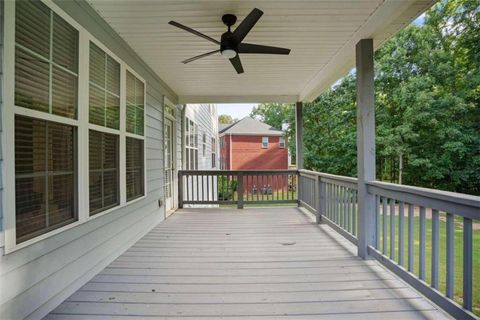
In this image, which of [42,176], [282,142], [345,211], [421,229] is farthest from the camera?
[282,142]

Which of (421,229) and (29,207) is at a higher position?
(29,207)

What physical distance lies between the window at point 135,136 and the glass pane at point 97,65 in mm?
706

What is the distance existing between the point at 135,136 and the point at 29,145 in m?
2.01

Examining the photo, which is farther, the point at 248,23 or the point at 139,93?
the point at 139,93

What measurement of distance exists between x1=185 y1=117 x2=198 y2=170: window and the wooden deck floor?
148 inches

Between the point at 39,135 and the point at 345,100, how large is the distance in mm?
13532

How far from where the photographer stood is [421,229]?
2.29 metres

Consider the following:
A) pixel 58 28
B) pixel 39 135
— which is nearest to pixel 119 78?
pixel 58 28

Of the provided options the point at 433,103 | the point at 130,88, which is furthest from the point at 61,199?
the point at 433,103

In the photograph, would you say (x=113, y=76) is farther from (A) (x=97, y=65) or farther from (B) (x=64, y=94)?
(B) (x=64, y=94)

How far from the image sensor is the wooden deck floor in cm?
215

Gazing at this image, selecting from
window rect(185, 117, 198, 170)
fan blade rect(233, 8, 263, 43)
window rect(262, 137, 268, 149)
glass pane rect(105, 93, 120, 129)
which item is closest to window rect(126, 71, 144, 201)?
glass pane rect(105, 93, 120, 129)

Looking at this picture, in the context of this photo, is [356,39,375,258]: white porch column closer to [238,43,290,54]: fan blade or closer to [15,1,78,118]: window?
[238,43,290,54]: fan blade

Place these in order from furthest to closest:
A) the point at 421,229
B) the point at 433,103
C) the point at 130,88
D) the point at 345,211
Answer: the point at 433,103 → the point at 345,211 → the point at 130,88 → the point at 421,229
